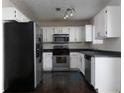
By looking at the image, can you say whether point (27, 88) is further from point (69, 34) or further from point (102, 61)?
point (69, 34)

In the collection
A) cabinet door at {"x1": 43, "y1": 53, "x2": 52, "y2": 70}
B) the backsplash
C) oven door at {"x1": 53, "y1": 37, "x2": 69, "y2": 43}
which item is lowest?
cabinet door at {"x1": 43, "y1": 53, "x2": 52, "y2": 70}

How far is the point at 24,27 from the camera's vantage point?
13.5 feet

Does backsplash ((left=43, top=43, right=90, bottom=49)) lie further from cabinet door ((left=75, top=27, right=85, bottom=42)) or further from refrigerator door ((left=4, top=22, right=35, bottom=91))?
refrigerator door ((left=4, top=22, right=35, bottom=91))

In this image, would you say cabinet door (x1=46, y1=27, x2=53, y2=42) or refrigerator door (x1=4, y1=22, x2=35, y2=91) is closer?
refrigerator door (x1=4, y1=22, x2=35, y2=91)

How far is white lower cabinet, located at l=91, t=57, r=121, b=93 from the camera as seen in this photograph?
3.82 metres

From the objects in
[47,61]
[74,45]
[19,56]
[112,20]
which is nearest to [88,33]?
[74,45]

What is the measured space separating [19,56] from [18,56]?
3 cm

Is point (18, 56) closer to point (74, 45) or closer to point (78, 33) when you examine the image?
point (78, 33)

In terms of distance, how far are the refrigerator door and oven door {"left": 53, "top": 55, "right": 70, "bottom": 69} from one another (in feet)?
10.6

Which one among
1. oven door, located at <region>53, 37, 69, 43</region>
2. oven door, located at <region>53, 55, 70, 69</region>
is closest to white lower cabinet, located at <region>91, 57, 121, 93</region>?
oven door, located at <region>53, 55, 70, 69</region>

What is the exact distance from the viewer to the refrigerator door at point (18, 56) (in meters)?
4.05

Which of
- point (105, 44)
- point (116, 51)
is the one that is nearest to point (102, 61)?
point (116, 51)

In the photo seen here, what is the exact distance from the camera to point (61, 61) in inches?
287

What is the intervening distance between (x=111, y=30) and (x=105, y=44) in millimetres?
1424
